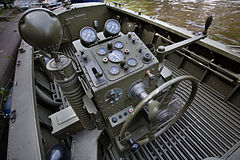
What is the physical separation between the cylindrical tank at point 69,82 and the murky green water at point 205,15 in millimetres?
4760

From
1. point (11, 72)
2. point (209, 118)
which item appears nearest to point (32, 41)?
point (11, 72)

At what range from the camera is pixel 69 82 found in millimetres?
1456

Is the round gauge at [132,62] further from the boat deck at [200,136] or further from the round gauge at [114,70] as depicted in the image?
the boat deck at [200,136]

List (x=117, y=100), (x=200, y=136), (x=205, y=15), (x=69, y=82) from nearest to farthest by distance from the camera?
1. (x=69, y=82)
2. (x=117, y=100)
3. (x=200, y=136)
4. (x=205, y=15)

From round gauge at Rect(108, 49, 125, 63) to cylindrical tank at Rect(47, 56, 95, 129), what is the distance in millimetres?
507

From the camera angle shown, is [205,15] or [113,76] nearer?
[113,76]

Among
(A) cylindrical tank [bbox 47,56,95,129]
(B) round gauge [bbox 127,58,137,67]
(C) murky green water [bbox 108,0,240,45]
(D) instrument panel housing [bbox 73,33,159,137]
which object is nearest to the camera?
(A) cylindrical tank [bbox 47,56,95,129]

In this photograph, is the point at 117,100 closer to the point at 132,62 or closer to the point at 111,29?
the point at 132,62

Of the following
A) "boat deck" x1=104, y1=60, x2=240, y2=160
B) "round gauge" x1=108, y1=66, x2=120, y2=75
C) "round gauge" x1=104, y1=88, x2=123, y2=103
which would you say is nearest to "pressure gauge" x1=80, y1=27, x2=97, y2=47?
"round gauge" x1=108, y1=66, x2=120, y2=75

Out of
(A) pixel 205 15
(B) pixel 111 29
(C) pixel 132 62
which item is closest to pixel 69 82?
(C) pixel 132 62

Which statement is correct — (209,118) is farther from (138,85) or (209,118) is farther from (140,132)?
(138,85)

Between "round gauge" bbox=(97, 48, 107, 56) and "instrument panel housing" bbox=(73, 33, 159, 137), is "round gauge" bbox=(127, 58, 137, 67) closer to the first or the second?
"instrument panel housing" bbox=(73, 33, 159, 137)

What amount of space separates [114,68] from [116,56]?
0.21m

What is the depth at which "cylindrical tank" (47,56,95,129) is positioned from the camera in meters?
1.33
